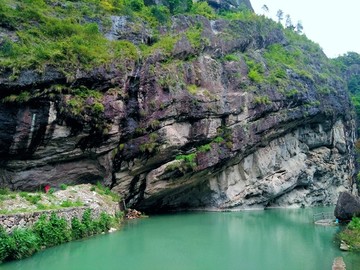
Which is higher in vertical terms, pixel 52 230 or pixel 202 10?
pixel 202 10

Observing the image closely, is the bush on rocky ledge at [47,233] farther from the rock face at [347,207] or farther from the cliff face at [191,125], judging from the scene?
the rock face at [347,207]

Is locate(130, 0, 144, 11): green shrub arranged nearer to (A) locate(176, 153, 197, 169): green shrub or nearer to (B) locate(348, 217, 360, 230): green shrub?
(A) locate(176, 153, 197, 169): green shrub

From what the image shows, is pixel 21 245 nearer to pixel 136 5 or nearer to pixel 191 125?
pixel 191 125

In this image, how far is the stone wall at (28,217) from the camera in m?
10.3

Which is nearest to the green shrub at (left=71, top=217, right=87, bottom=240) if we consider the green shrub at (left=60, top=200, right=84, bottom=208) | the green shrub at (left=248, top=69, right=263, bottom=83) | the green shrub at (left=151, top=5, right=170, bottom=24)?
the green shrub at (left=60, top=200, right=84, bottom=208)

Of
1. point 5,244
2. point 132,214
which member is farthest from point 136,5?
point 5,244

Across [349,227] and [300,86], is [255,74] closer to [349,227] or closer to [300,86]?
[300,86]

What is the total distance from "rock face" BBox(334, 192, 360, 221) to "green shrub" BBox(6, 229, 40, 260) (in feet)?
46.0

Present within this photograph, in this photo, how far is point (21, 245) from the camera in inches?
400

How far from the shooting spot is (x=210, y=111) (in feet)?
78.5

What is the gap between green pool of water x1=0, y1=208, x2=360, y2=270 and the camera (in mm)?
10062

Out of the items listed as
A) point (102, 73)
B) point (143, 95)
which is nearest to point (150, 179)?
point (143, 95)

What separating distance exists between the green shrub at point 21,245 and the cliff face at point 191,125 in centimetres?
740

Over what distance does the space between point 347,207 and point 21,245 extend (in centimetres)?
1457
